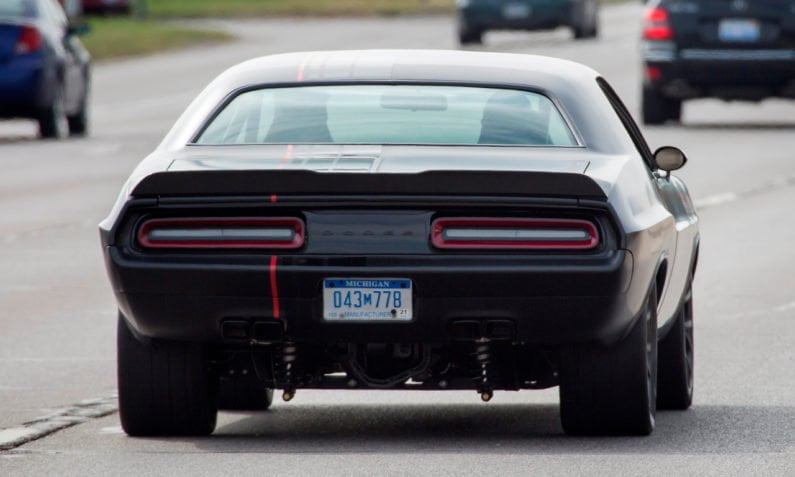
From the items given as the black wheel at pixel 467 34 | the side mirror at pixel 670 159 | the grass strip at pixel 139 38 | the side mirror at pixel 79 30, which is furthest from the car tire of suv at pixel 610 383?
the grass strip at pixel 139 38

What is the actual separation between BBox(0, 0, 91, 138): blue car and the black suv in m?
6.31

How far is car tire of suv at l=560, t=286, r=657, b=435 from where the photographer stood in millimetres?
7770

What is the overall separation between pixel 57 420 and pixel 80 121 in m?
19.0

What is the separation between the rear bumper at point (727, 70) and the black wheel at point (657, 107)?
65 centimetres

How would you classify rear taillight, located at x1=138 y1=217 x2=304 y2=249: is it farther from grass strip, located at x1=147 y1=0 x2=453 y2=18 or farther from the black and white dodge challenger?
grass strip, located at x1=147 y1=0 x2=453 y2=18

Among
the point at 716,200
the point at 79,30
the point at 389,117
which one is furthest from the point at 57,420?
the point at 79,30

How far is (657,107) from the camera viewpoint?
27.0 metres

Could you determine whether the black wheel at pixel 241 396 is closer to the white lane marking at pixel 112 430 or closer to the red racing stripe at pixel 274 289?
the white lane marking at pixel 112 430

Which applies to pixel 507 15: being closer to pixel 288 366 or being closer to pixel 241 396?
pixel 241 396

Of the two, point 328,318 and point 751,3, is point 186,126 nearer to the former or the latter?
point 328,318

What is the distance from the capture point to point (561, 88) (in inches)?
327

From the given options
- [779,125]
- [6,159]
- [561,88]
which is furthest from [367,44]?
[561,88]

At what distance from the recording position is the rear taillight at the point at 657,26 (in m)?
26.0

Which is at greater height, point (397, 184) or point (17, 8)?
point (397, 184)
